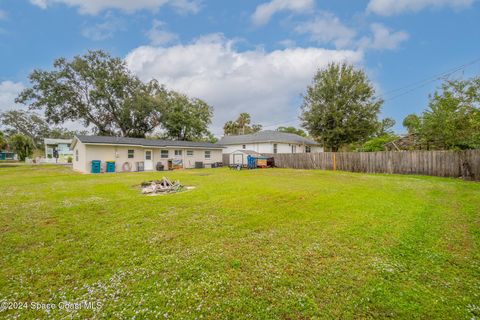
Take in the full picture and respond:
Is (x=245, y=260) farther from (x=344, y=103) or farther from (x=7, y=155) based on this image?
(x=7, y=155)

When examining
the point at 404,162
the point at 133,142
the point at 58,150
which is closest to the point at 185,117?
the point at 133,142

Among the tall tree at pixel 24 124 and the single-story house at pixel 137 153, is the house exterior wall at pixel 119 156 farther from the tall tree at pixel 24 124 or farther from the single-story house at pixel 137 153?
the tall tree at pixel 24 124

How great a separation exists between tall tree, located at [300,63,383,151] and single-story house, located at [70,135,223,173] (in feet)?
41.9

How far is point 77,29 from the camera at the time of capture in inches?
547

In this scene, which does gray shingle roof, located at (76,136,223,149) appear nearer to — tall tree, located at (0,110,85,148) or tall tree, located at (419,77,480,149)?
tall tree, located at (419,77,480,149)

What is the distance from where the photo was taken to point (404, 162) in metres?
13.2

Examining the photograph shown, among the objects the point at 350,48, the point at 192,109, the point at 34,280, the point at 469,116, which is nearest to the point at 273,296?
the point at 34,280

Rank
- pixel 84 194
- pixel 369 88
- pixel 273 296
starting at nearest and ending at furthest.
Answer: pixel 273 296, pixel 84 194, pixel 369 88

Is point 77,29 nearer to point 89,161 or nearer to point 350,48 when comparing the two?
point 89,161

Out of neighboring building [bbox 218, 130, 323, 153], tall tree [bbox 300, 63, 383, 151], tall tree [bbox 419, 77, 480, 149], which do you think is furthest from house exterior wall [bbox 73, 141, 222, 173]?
tall tree [bbox 419, 77, 480, 149]

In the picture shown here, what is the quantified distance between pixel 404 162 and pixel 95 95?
3267 cm

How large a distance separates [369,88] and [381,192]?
18.4m

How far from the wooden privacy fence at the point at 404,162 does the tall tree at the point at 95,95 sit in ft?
75.4

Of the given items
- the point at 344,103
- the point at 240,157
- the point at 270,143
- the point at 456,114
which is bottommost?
the point at 240,157
